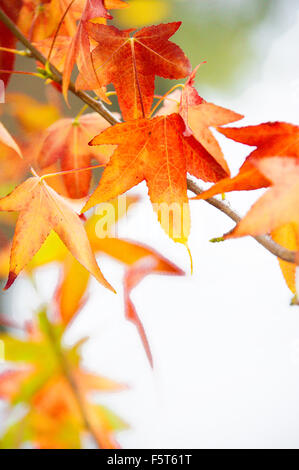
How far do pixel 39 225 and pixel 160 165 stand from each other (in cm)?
9

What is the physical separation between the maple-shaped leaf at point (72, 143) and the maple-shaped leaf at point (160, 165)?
0.12m

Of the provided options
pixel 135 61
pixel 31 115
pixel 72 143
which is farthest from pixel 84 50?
pixel 31 115

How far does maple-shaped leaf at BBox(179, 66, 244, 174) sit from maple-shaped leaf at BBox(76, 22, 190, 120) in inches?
0.9

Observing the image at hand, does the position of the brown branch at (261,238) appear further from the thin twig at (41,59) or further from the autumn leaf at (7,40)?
the autumn leaf at (7,40)

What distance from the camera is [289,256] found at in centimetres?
21

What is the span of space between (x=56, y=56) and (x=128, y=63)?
9 cm

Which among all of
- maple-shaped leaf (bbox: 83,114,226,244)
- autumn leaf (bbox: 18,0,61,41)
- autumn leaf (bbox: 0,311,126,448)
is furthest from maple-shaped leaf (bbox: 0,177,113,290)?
autumn leaf (bbox: 0,311,126,448)

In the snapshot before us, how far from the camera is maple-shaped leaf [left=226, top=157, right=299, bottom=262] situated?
19cm

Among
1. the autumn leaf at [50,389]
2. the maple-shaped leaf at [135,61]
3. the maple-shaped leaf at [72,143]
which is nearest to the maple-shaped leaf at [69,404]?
the autumn leaf at [50,389]

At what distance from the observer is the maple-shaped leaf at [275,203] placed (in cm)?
19

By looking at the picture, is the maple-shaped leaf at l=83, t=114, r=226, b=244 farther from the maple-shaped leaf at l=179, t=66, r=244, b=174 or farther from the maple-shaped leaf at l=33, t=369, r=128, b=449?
the maple-shaped leaf at l=33, t=369, r=128, b=449

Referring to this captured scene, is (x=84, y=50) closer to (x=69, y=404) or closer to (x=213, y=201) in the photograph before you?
(x=213, y=201)

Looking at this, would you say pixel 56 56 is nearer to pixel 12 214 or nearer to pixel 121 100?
pixel 121 100
